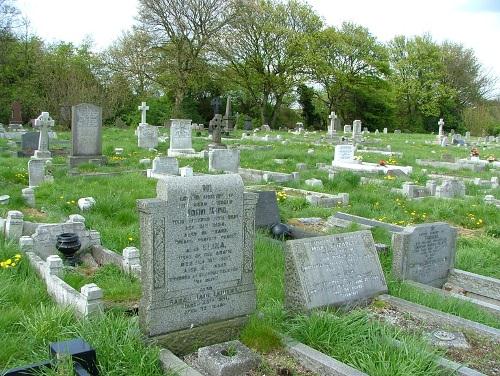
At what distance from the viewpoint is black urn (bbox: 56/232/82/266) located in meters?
7.03

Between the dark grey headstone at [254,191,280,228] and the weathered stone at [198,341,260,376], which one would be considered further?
the dark grey headstone at [254,191,280,228]

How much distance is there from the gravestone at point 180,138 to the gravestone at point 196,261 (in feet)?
54.8

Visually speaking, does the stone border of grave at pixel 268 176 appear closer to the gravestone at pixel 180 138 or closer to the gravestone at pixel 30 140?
the gravestone at pixel 180 138

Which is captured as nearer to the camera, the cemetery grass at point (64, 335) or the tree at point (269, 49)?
the cemetery grass at point (64, 335)

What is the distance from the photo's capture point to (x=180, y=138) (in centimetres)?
2175

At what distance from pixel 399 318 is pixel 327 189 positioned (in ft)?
29.7

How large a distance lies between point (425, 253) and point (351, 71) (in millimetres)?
46805

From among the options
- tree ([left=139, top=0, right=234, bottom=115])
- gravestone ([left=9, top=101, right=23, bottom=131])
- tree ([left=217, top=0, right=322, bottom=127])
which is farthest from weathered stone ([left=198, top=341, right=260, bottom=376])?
tree ([left=217, top=0, right=322, bottom=127])

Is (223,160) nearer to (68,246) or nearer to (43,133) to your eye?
(43,133)

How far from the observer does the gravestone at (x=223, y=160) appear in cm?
1655

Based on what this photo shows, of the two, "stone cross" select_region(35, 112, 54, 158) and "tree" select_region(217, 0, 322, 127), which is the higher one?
"tree" select_region(217, 0, 322, 127)

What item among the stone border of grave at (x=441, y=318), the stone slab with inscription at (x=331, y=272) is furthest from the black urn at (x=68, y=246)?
the stone border of grave at (x=441, y=318)

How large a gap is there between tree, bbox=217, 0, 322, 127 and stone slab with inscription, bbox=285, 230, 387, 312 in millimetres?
40054

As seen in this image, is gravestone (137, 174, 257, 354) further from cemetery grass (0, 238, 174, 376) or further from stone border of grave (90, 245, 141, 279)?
stone border of grave (90, 245, 141, 279)
